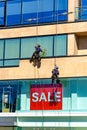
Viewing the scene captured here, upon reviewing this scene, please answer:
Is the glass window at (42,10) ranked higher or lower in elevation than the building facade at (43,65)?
higher

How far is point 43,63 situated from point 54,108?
324 centimetres

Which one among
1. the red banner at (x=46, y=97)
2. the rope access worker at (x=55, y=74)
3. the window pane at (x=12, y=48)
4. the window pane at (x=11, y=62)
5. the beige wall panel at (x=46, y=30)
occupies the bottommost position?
the red banner at (x=46, y=97)

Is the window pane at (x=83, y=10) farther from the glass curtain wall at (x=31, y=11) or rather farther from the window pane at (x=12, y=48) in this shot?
the window pane at (x=12, y=48)

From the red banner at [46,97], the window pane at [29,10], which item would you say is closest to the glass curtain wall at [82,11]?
the window pane at [29,10]

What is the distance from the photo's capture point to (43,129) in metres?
33.2

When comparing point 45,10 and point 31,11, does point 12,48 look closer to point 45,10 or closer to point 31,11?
point 31,11

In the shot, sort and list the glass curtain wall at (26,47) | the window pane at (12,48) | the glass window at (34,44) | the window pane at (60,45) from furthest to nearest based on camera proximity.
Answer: the window pane at (12,48), the glass window at (34,44), the glass curtain wall at (26,47), the window pane at (60,45)

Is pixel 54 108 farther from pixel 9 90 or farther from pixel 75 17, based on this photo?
pixel 75 17

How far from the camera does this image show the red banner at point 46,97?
110ft

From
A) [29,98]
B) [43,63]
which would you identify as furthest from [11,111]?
[43,63]

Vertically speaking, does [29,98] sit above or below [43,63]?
below

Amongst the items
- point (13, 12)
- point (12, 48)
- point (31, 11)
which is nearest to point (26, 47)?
point (12, 48)

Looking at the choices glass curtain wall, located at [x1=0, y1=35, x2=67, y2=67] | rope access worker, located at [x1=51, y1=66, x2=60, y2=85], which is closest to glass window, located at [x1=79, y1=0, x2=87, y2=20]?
glass curtain wall, located at [x1=0, y1=35, x2=67, y2=67]

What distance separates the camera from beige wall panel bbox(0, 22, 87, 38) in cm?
3528
